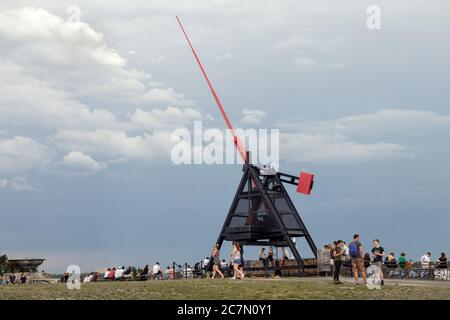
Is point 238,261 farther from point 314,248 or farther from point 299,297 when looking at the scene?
point 314,248

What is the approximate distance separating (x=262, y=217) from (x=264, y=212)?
0.36 metres

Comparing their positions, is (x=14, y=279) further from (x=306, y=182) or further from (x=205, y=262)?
(x=306, y=182)

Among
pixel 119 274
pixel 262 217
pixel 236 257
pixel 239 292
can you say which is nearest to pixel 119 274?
pixel 119 274

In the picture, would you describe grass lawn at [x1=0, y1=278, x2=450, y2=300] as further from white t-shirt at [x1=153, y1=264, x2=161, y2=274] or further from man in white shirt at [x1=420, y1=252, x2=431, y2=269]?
white t-shirt at [x1=153, y1=264, x2=161, y2=274]

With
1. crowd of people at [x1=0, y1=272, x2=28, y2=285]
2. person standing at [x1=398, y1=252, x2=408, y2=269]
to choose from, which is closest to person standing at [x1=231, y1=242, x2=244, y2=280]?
person standing at [x1=398, y1=252, x2=408, y2=269]

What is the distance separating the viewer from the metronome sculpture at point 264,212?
43.3 m

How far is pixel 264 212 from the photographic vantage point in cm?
4403

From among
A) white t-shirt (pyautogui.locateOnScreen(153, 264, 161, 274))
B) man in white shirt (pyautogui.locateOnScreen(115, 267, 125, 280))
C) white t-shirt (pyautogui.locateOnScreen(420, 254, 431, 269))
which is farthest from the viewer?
white t-shirt (pyautogui.locateOnScreen(153, 264, 161, 274))

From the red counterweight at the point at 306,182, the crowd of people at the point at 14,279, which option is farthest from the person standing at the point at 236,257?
the crowd of people at the point at 14,279

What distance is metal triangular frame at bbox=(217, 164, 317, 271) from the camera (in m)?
43.3
